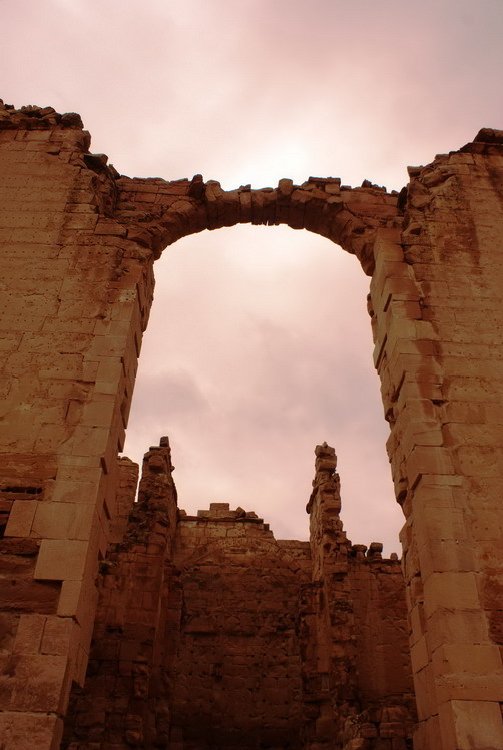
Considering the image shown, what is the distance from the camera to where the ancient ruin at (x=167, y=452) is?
4168 mm

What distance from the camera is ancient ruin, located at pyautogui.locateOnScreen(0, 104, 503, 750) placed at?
164 inches

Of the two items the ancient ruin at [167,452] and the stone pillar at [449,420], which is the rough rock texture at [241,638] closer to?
the ancient ruin at [167,452]

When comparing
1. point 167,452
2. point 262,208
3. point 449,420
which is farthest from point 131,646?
point 262,208

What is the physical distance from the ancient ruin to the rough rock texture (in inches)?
2.0

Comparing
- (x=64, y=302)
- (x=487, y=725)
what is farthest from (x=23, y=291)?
(x=487, y=725)

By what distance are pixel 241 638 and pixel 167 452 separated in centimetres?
447

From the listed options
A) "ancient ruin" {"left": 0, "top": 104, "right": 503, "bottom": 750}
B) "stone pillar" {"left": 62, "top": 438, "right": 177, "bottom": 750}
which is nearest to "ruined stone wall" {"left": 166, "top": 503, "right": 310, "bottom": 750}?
"ancient ruin" {"left": 0, "top": 104, "right": 503, "bottom": 750}

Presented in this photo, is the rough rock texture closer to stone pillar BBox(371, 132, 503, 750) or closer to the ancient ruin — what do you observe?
the ancient ruin

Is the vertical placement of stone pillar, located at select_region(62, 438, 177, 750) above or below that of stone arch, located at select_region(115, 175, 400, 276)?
below

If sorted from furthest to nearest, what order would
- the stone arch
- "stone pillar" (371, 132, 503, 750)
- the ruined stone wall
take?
1. the ruined stone wall
2. the stone arch
3. "stone pillar" (371, 132, 503, 750)

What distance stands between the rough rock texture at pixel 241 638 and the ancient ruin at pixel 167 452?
0.16 feet

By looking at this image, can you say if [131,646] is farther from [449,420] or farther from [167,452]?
[449,420]

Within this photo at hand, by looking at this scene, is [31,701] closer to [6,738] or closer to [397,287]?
[6,738]

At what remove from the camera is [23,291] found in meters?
5.92
